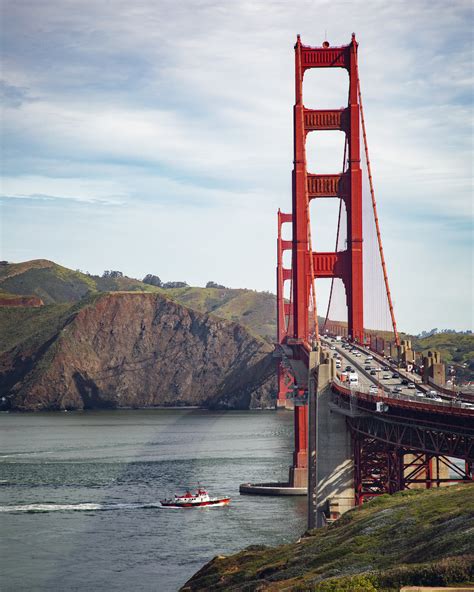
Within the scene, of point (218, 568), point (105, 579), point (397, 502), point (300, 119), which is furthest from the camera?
point (300, 119)

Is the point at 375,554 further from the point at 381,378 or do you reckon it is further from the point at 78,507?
the point at 78,507

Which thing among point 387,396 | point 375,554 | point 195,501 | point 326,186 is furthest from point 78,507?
point 375,554

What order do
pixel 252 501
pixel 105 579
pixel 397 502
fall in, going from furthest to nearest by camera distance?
pixel 252 501 < pixel 105 579 < pixel 397 502

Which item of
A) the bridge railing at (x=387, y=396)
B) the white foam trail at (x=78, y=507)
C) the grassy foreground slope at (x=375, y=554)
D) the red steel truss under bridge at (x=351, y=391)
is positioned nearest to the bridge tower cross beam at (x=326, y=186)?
the red steel truss under bridge at (x=351, y=391)

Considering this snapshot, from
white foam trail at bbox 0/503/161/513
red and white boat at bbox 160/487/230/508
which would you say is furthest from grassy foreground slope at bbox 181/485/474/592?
white foam trail at bbox 0/503/161/513

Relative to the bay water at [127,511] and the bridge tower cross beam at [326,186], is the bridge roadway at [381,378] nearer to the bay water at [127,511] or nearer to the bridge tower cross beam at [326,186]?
the bridge tower cross beam at [326,186]

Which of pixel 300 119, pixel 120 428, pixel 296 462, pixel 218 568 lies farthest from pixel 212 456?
pixel 218 568

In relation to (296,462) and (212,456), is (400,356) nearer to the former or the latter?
(296,462)
